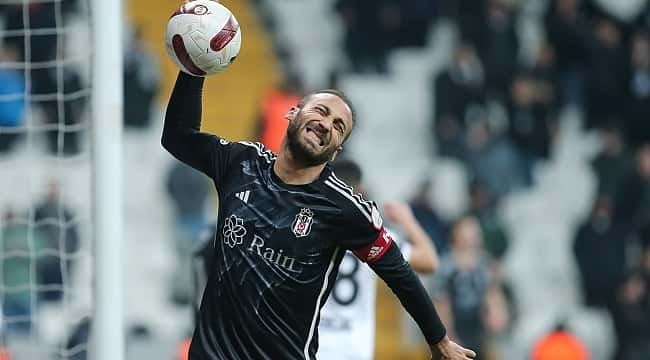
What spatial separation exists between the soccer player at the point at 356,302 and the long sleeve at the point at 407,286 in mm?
1766

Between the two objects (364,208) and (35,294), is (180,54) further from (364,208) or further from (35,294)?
(35,294)

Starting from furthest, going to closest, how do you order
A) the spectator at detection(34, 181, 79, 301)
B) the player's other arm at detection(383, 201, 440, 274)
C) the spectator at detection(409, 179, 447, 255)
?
the spectator at detection(409, 179, 447, 255) < the spectator at detection(34, 181, 79, 301) < the player's other arm at detection(383, 201, 440, 274)

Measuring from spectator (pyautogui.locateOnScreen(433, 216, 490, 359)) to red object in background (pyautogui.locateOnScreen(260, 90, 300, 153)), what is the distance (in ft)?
5.76

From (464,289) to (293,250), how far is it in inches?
292

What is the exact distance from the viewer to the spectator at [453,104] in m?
15.1

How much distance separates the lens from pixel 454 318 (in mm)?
12719

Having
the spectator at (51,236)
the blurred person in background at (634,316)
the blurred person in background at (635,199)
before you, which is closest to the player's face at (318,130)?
the spectator at (51,236)

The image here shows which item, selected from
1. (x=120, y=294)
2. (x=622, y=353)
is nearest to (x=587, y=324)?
(x=622, y=353)

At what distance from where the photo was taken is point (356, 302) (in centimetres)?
748

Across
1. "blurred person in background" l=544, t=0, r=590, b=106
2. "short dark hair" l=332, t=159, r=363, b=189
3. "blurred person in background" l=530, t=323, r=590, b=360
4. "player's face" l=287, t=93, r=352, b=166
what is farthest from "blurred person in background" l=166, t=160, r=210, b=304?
"player's face" l=287, t=93, r=352, b=166

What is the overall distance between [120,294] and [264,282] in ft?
4.07

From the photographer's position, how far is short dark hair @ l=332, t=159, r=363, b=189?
7.18 m

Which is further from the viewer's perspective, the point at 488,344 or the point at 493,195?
the point at 493,195

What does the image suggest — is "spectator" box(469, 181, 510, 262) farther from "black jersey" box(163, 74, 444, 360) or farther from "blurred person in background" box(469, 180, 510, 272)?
"black jersey" box(163, 74, 444, 360)
